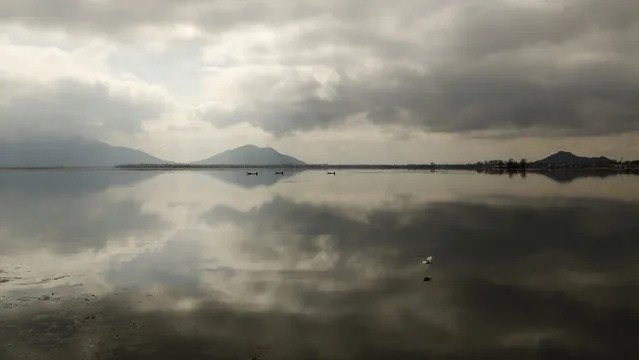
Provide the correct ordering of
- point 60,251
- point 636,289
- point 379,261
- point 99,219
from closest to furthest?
point 636,289 → point 379,261 → point 60,251 → point 99,219

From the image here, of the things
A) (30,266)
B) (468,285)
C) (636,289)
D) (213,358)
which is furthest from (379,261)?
(30,266)

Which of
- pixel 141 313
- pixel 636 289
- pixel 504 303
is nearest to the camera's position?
pixel 141 313

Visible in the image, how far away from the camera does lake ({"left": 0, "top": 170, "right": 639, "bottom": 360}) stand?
16500mm

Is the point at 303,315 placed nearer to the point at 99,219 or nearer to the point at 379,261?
the point at 379,261

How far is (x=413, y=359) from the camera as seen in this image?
50.4 ft

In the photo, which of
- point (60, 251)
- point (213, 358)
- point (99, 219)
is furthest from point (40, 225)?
point (213, 358)

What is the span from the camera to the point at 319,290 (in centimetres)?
2325

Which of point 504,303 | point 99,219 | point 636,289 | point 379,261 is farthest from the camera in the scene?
point 99,219

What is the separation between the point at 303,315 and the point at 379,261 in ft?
36.6

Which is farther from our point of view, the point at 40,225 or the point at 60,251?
the point at 40,225

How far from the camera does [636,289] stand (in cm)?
2345

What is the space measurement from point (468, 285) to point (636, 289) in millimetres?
8179

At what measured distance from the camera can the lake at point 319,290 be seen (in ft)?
54.1

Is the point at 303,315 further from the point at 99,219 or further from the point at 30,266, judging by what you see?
the point at 99,219
